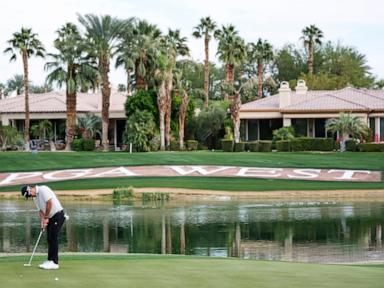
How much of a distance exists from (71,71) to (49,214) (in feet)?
174

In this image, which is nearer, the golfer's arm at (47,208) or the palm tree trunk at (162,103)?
the golfer's arm at (47,208)

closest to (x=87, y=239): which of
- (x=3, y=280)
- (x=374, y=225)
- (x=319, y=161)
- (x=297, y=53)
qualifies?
(x=374, y=225)

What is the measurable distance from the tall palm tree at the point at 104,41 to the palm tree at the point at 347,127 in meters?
17.2

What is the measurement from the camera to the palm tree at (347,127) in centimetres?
5991

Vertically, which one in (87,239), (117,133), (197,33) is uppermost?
(197,33)

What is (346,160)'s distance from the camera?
1984 inches

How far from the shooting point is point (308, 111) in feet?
215

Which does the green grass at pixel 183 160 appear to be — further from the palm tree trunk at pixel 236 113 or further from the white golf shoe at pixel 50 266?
the white golf shoe at pixel 50 266

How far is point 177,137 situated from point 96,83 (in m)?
7.76

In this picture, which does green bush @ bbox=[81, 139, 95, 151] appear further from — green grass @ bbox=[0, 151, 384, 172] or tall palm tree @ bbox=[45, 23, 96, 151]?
green grass @ bbox=[0, 151, 384, 172]

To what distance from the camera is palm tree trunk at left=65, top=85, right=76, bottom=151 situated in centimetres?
6606

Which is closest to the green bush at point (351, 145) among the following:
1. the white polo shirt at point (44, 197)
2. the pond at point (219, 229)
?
the pond at point (219, 229)

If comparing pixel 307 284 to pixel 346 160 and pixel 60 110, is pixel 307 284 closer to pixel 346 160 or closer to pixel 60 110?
pixel 346 160

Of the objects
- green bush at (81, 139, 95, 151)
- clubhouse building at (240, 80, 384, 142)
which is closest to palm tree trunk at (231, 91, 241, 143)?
clubhouse building at (240, 80, 384, 142)
